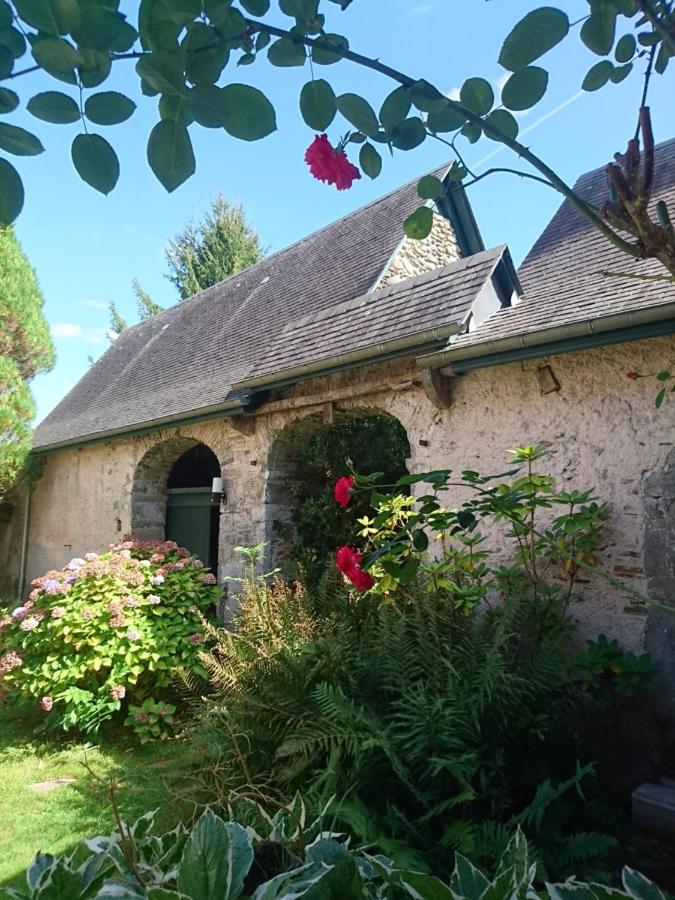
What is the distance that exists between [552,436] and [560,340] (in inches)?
25.6

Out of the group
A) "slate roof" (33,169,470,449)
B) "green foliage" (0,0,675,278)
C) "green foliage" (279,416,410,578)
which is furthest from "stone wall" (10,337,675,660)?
"green foliage" (0,0,675,278)

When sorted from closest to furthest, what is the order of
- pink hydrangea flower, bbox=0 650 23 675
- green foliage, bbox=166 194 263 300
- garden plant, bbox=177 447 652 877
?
garden plant, bbox=177 447 652 877 < pink hydrangea flower, bbox=0 650 23 675 < green foliage, bbox=166 194 263 300

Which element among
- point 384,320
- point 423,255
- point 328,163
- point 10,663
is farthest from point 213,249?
point 328,163

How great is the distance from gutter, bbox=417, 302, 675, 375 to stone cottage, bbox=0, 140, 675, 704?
11 mm

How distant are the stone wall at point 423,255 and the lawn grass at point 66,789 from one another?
5.14m

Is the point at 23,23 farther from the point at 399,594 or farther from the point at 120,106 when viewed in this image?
the point at 399,594

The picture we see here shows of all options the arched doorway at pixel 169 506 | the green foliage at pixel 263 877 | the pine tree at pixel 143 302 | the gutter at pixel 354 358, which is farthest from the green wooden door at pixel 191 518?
the pine tree at pixel 143 302

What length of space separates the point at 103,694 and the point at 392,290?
4242mm

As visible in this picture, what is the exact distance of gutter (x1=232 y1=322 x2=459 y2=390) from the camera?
449cm

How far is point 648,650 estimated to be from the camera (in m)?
3.50

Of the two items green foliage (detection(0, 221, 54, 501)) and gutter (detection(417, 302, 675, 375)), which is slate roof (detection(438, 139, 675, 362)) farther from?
green foliage (detection(0, 221, 54, 501))

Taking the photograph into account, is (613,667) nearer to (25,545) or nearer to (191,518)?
(191,518)

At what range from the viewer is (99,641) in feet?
15.9

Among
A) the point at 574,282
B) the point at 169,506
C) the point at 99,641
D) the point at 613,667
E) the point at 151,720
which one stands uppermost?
the point at 574,282
